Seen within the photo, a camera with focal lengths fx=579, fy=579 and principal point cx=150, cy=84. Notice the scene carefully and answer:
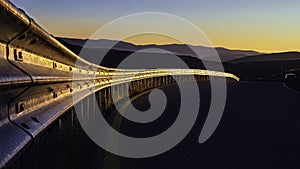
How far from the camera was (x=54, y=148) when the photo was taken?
7113 mm

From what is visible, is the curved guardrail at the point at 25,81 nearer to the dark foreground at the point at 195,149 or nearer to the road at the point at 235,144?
the dark foreground at the point at 195,149

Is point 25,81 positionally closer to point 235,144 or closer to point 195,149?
point 195,149

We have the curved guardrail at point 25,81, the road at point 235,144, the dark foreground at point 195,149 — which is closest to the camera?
the curved guardrail at point 25,81

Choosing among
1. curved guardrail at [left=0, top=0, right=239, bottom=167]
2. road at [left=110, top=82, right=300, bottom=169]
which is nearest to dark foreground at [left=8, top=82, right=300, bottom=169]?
road at [left=110, top=82, right=300, bottom=169]

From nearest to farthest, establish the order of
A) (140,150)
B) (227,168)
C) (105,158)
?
(227,168) < (105,158) < (140,150)

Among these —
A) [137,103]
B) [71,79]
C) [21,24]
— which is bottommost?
[137,103]

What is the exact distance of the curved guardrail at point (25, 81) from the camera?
460 cm

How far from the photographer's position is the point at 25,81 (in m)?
5.13

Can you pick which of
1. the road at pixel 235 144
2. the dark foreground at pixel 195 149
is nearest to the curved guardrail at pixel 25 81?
the dark foreground at pixel 195 149

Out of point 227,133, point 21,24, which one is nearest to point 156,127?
point 227,133

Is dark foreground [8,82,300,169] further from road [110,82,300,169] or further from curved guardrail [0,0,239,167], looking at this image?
curved guardrail [0,0,239,167]

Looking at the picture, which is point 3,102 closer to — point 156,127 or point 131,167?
point 131,167

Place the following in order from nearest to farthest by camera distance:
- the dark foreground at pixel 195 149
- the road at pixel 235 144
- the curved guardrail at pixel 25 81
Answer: the curved guardrail at pixel 25 81
the dark foreground at pixel 195 149
the road at pixel 235 144

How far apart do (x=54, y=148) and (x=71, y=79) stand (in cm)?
302
